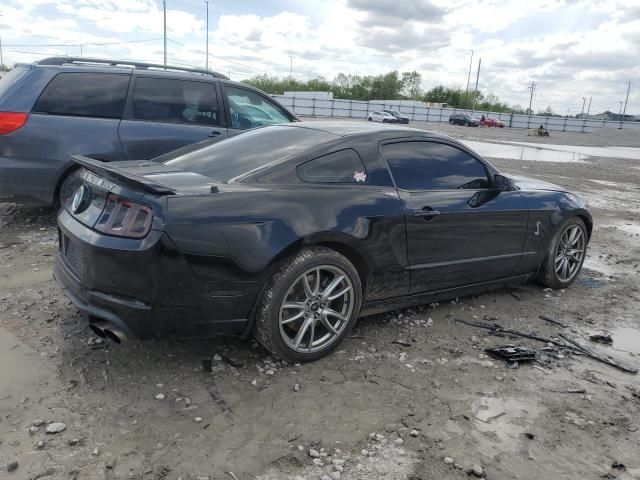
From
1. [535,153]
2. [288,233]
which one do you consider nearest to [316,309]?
[288,233]

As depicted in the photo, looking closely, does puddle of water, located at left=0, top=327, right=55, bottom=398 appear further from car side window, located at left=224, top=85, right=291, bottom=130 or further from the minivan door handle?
car side window, located at left=224, top=85, right=291, bottom=130

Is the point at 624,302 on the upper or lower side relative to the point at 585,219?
lower

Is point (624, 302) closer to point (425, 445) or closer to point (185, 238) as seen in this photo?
point (425, 445)

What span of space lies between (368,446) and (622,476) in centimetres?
121

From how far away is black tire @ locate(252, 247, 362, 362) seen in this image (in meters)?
3.22

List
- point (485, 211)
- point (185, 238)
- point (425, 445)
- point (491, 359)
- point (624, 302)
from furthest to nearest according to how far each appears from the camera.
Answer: point (624, 302)
point (485, 211)
point (491, 359)
point (185, 238)
point (425, 445)

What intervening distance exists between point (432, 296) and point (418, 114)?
65633 millimetres

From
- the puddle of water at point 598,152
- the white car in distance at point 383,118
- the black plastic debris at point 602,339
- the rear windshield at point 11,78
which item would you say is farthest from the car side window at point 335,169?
the white car in distance at point 383,118

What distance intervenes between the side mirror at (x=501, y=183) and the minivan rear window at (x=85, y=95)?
393 cm

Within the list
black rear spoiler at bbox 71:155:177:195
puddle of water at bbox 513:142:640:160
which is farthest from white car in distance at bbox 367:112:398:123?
black rear spoiler at bbox 71:155:177:195

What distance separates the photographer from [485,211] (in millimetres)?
4332

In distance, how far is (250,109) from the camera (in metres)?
6.75

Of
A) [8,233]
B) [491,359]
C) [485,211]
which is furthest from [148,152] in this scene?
[491,359]

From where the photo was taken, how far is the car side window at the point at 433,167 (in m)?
3.95
